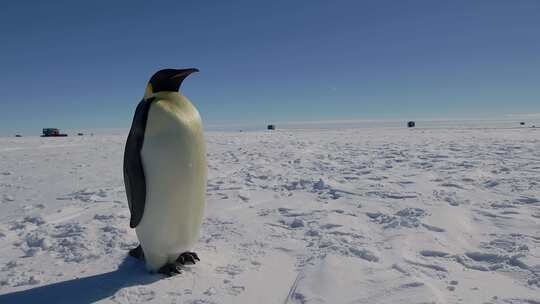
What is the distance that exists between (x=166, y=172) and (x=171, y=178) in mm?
54

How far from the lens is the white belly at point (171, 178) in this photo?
2465 millimetres

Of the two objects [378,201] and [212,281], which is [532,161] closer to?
[378,201]

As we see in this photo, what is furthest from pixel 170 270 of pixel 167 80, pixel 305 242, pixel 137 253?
A: pixel 167 80

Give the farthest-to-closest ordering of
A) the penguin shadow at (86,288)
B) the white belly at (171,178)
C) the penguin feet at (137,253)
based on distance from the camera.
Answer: the penguin feet at (137,253) < the white belly at (171,178) < the penguin shadow at (86,288)

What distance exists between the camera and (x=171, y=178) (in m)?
2.51

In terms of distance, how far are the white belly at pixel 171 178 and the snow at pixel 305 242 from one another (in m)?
0.23

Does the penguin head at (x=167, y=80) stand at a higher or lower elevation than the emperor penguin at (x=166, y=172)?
higher

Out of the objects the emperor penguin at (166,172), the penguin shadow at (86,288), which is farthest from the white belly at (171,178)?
the penguin shadow at (86,288)

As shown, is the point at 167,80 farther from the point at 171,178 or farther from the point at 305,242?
the point at 305,242

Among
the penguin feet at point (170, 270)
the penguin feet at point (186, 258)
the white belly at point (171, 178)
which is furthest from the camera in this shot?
the penguin feet at point (186, 258)

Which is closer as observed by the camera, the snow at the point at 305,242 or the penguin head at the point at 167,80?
the snow at the point at 305,242

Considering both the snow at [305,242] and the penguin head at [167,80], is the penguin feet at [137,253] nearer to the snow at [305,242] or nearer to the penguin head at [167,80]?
the snow at [305,242]

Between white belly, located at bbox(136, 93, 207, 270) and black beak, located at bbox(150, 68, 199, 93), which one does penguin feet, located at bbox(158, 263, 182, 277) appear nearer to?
white belly, located at bbox(136, 93, 207, 270)

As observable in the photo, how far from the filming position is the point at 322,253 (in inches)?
114
